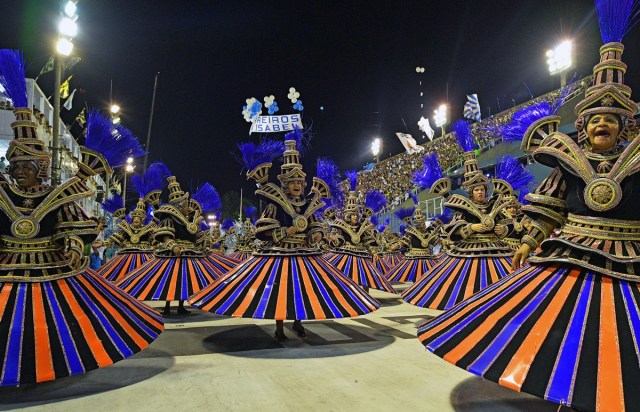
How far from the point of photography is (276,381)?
4.58 m

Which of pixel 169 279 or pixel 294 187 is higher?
pixel 294 187

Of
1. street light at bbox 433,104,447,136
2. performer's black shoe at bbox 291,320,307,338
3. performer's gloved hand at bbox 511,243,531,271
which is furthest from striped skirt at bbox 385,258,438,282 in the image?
street light at bbox 433,104,447,136

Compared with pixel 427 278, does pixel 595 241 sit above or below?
above

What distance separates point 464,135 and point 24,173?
6.62 meters

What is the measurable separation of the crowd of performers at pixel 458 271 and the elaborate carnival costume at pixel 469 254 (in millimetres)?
23

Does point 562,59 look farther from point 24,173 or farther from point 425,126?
point 24,173

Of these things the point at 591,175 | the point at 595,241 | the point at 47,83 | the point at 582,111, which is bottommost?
the point at 595,241

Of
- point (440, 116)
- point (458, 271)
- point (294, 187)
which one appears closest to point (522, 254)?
point (458, 271)

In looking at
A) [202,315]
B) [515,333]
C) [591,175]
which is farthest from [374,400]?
[202,315]

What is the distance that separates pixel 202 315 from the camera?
889cm

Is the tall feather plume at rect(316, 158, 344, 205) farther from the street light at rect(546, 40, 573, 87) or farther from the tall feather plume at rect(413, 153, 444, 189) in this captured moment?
the street light at rect(546, 40, 573, 87)

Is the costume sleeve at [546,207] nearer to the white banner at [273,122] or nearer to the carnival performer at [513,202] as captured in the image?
the carnival performer at [513,202]

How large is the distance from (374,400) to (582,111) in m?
3.03

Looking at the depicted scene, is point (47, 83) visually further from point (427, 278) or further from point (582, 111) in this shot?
point (582, 111)
